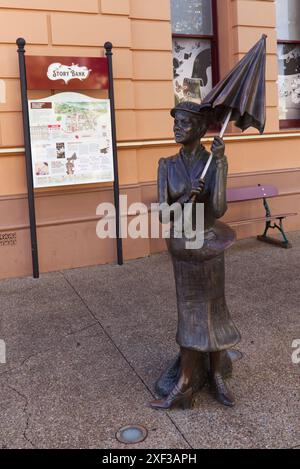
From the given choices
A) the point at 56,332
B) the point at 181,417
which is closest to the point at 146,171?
the point at 56,332

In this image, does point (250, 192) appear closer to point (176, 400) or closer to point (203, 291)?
point (203, 291)

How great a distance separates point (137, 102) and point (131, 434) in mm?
5231

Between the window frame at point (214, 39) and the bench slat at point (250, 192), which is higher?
the window frame at point (214, 39)

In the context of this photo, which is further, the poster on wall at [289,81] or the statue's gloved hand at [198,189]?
the poster on wall at [289,81]

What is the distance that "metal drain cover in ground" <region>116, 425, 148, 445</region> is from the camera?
3086 millimetres

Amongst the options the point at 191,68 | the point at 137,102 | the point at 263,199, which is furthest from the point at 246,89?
the point at 191,68

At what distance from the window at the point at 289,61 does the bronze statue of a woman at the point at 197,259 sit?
20.4ft

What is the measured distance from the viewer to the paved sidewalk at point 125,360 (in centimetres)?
318

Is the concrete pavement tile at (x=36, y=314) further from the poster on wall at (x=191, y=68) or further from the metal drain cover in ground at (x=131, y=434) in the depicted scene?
the poster on wall at (x=191, y=68)

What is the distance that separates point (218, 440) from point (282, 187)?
244 inches

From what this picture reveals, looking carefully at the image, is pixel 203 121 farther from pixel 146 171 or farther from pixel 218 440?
pixel 146 171

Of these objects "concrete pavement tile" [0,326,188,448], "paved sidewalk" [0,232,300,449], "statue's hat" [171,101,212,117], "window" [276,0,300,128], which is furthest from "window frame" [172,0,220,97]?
"concrete pavement tile" [0,326,188,448]

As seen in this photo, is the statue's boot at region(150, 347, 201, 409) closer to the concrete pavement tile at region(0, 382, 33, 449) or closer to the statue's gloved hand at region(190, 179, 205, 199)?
the concrete pavement tile at region(0, 382, 33, 449)

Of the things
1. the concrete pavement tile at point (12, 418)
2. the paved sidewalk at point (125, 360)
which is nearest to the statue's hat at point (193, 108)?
the paved sidewalk at point (125, 360)
